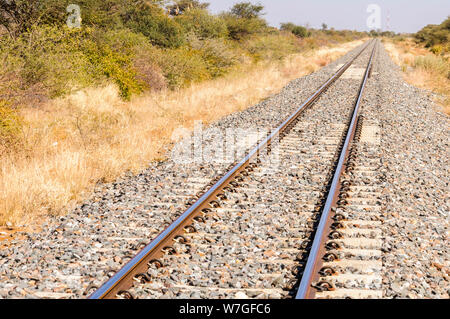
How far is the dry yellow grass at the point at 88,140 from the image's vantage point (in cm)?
639

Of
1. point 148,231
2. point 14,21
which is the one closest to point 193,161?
point 148,231

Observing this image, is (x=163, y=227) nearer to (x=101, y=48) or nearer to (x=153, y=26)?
(x=101, y=48)

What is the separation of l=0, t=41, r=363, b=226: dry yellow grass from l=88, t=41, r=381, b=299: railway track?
6.32 feet

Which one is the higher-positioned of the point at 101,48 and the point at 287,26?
the point at 287,26

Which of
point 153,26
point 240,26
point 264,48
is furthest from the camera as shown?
point 240,26

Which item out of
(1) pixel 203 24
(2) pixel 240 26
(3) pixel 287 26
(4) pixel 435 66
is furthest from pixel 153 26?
(3) pixel 287 26

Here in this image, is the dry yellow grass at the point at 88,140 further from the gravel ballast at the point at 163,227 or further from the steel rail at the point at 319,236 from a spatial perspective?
the steel rail at the point at 319,236

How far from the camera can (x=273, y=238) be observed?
17.4 feet

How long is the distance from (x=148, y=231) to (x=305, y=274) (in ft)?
7.04

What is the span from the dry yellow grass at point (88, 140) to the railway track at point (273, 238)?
6.32 ft

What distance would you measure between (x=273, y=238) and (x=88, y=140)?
229 inches

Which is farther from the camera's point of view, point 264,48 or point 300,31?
point 300,31

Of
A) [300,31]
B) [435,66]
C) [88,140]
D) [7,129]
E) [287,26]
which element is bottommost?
[88,140]

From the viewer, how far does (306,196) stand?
6.61m
